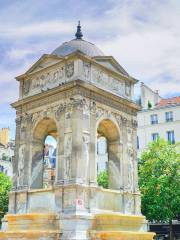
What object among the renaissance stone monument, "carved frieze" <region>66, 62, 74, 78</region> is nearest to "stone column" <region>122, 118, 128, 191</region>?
the renaissance stone monument

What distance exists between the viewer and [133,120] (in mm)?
19375

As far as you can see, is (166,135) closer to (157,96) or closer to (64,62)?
(157,96)

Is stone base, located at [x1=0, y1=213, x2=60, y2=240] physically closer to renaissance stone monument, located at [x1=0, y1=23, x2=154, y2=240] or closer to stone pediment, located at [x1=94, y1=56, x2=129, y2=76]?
renaissance stone monument, located at [x1=0, y1=23, x2=154, y2=240]

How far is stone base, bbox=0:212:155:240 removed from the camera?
14.7 metres

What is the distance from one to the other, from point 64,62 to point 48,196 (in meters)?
5.97

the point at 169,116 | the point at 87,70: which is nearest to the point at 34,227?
the point at 87,70

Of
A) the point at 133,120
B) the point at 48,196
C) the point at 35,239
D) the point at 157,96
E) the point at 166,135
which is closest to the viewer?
the point at 35,239

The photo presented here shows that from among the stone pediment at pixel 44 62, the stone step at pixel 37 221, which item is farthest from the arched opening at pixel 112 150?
the stone step at pixel 37 221

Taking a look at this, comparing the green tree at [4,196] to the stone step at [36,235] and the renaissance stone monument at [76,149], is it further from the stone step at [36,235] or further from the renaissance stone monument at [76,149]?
the stone step at [36,235]

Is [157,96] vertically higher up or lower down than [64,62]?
higher up

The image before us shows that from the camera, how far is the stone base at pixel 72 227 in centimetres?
1473

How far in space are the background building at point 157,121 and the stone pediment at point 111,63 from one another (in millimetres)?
27280

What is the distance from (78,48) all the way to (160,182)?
48.9ft

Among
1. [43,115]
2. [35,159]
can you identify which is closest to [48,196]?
[35,159]
